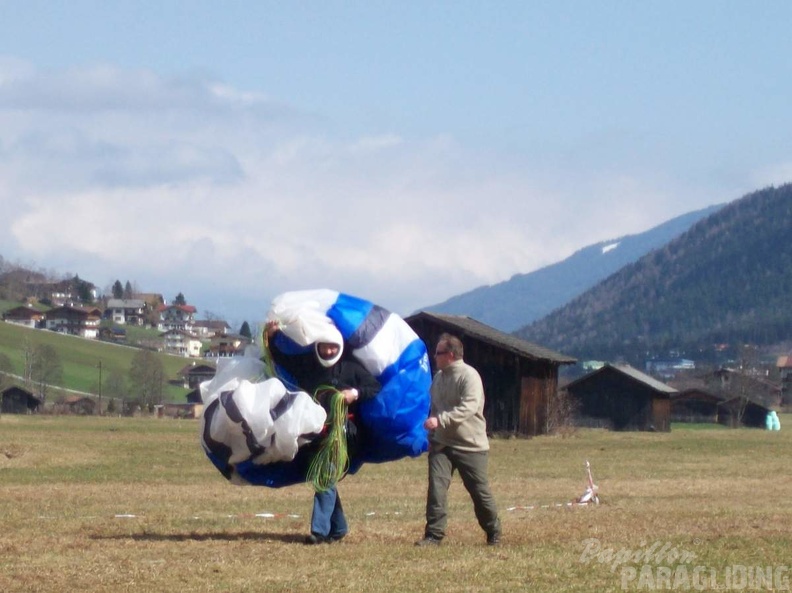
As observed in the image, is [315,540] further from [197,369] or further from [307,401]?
[197,369]

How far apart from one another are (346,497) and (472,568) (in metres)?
9.94

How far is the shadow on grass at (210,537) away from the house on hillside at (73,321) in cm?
15029

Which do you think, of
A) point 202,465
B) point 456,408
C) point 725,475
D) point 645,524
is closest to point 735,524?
point 645,524

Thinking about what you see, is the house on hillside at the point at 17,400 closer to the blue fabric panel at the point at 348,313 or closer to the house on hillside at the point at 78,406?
the house on hillside at the point at 78,406

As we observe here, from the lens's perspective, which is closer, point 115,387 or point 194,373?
point 115,387

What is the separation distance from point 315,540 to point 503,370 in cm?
4103

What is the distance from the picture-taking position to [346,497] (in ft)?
67.7

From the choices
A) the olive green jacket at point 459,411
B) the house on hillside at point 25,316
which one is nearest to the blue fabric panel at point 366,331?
the olive green jacket at point 459,411

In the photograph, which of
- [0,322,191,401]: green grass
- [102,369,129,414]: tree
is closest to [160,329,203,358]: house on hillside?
[0,322,191,401]: green grass

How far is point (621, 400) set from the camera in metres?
80.6

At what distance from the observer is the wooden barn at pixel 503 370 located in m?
52.2

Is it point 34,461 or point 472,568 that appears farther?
point 34,461

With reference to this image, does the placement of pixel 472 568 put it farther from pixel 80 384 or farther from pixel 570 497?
pixel 80 384

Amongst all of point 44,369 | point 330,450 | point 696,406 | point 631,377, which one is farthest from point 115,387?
point 330,450
